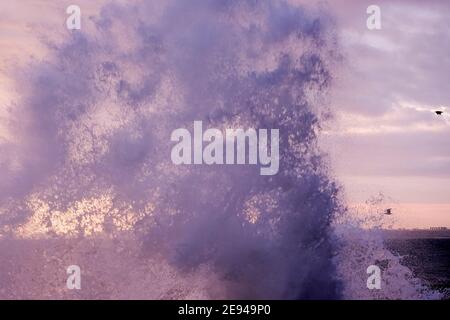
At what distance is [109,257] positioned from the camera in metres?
26.4

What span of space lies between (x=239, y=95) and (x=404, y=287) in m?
11.2

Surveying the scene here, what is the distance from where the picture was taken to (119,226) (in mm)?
25547

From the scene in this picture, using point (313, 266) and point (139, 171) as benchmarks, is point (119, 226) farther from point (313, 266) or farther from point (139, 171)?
point (313, 266)

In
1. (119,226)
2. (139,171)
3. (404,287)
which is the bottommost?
(404,287)

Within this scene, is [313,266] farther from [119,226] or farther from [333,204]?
[119,226]

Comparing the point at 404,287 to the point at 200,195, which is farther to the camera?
the point at 404,287
